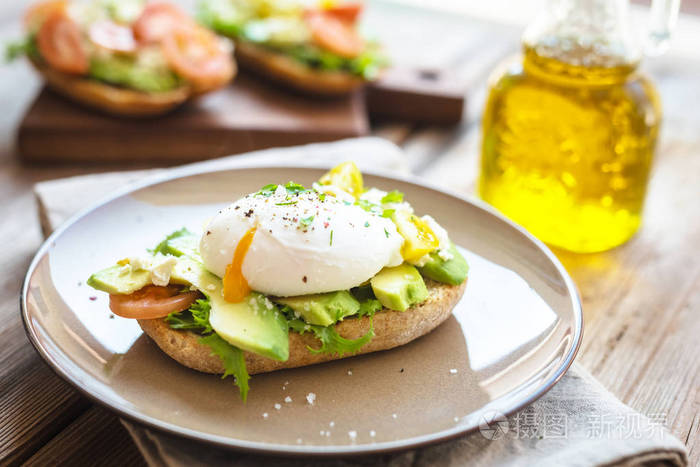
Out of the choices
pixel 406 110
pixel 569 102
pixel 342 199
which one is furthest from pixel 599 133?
pixel 406 110

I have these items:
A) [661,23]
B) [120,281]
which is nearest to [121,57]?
[120,281]

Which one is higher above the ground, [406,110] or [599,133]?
[599,133]

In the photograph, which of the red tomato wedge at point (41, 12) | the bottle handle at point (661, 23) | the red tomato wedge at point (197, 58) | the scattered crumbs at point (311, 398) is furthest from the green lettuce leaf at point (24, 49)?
the bottle handle at point (661, 23)

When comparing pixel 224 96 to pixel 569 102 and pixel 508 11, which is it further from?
pixel 508 11

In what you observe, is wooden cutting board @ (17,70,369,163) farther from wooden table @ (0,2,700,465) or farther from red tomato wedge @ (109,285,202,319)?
red tomato wedge @ (109,285,202,319)

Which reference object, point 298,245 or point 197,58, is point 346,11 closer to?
point 197,58
